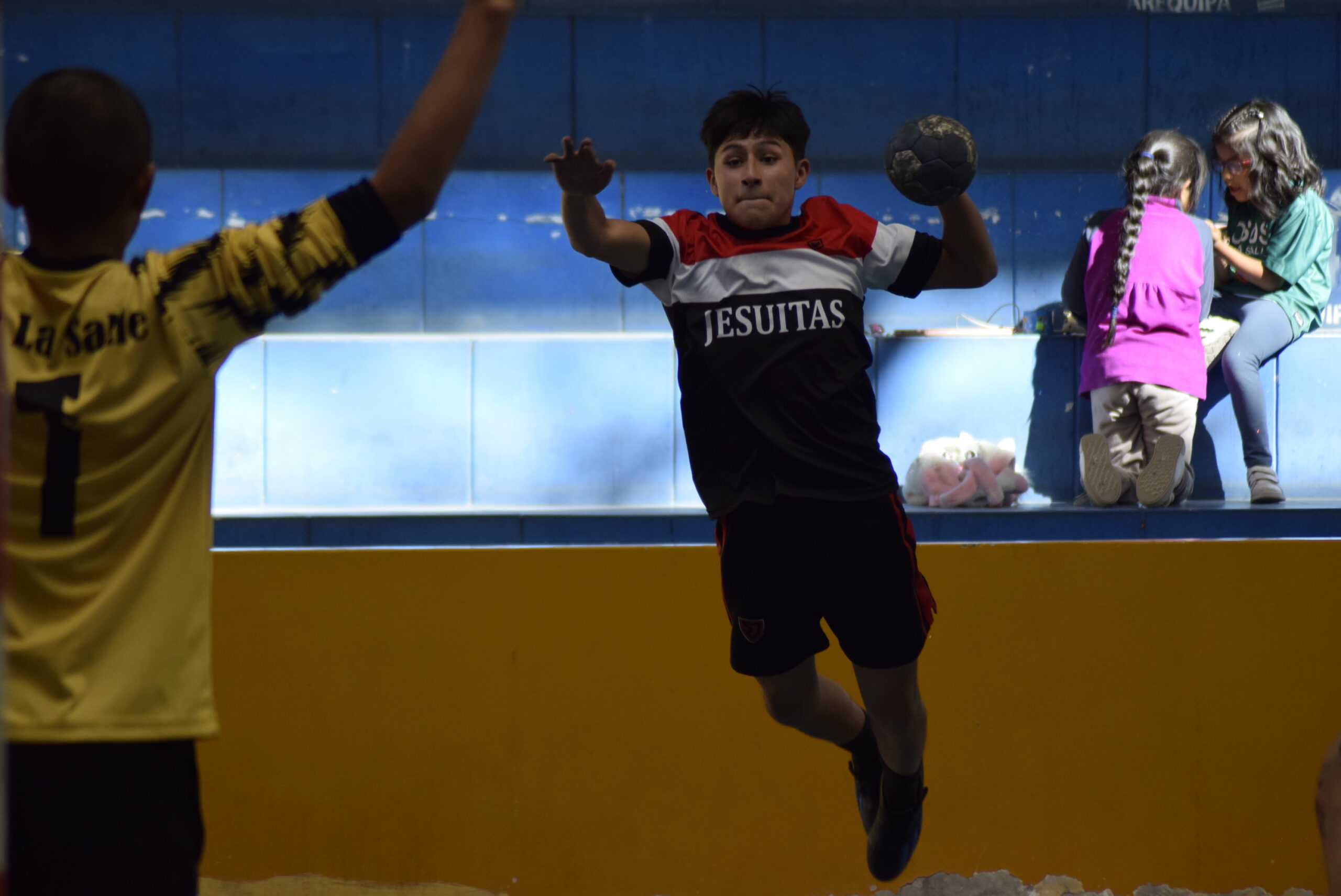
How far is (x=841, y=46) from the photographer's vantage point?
7441mm

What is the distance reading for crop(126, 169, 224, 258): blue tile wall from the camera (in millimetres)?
7223

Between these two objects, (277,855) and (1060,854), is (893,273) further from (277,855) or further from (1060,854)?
(277,855)

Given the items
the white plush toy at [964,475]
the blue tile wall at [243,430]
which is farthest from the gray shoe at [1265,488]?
the blue tile wall at [243,430]

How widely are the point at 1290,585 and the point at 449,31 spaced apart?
5.74 m

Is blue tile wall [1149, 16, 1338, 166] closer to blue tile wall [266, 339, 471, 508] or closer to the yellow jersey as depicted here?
blue tile wall [266, 339, 471, 508]

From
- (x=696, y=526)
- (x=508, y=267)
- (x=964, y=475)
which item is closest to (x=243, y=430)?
(x=508, y=267)

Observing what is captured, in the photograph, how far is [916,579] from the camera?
9.27ft

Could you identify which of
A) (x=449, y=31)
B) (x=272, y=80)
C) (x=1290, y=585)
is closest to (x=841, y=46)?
(x=449, y=31)

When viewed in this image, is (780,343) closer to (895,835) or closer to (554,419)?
(895,835)

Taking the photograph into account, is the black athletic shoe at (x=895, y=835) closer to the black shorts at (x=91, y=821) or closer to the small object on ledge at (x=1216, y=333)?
the black shorts at (x=91, y=821)

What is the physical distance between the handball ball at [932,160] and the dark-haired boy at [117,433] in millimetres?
1266

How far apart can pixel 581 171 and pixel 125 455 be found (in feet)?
3.70

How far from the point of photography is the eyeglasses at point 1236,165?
611 centimetres

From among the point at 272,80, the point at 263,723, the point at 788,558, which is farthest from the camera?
the point at 272,80
